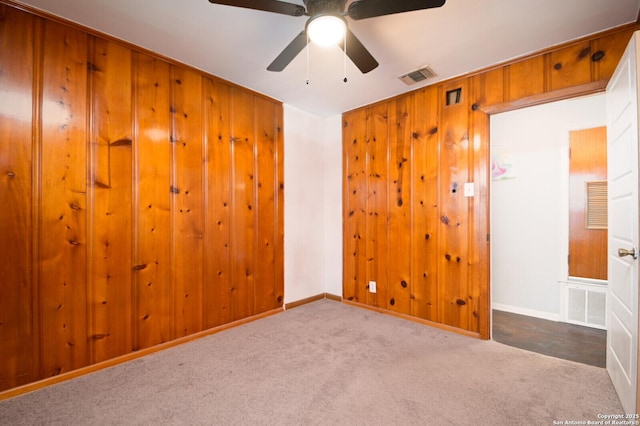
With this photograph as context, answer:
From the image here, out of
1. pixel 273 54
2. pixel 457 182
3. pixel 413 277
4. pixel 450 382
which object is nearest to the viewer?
pixel 450 382

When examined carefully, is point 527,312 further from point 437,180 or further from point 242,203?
point 242,203

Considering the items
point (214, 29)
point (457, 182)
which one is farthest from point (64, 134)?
point (457, 182)

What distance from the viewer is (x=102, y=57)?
86.5 inches

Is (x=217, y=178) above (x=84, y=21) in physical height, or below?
below

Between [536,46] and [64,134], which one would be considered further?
[536,46]

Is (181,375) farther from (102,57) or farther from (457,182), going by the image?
(457,182)

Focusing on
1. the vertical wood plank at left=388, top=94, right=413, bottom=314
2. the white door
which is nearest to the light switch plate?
the vertical wood plank at left=388, top=94, right=413, bottom=314

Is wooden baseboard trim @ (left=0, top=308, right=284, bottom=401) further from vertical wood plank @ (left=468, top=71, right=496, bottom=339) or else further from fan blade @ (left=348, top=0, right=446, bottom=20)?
fan blade @ (left=348, top=0, right=446, bottom=20)

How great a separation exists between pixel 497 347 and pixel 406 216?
1450 mm

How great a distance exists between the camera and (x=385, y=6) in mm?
1482

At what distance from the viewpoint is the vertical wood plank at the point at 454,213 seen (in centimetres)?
280

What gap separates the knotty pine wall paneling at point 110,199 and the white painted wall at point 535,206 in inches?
120

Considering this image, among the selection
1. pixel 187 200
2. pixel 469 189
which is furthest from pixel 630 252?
pixel 187 200

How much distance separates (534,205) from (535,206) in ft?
0.05
